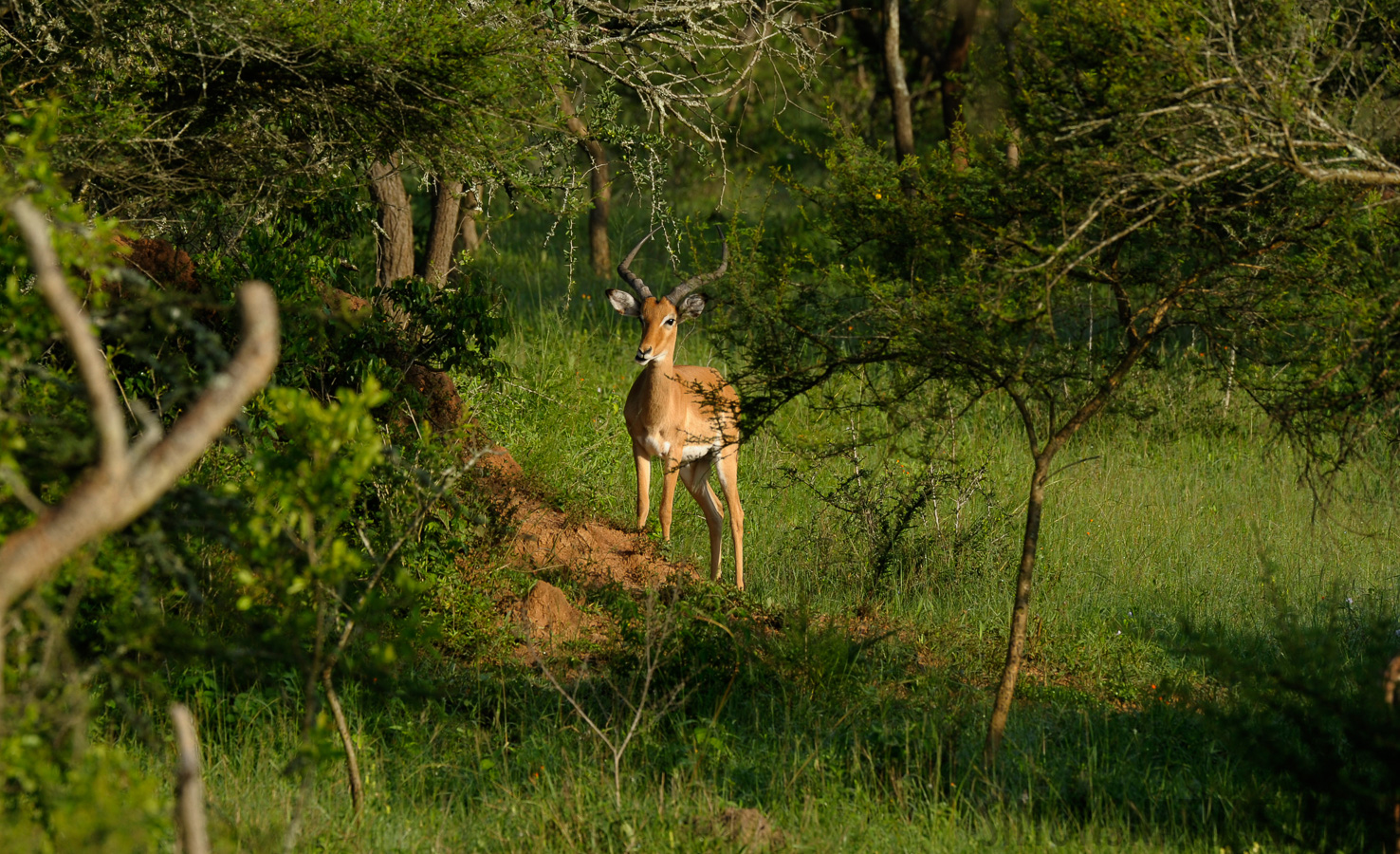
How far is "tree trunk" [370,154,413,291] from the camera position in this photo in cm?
877

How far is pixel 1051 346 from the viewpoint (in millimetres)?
5102

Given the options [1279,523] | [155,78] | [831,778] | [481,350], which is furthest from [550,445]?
[1279,523]

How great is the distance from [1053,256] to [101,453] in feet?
10.2

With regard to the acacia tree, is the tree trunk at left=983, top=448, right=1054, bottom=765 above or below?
below

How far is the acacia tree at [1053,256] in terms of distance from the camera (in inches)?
177

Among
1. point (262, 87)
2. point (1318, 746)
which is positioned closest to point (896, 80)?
point (262, 87)

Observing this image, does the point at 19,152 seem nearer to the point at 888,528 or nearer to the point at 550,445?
the point at 550,445

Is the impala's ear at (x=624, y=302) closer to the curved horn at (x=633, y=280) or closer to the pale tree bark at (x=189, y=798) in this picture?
the curved horn at (x=633, y=280)

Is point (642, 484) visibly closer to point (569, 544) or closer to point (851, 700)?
point (569, 544)

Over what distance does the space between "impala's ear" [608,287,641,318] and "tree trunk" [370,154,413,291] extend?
4.72 ft

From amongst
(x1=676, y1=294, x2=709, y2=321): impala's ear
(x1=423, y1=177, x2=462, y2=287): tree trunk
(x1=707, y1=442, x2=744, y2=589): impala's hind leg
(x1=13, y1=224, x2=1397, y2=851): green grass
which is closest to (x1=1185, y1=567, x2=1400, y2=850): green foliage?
(x1=13, y1=224, x2=1397, y2=851): green grass

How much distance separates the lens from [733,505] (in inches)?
343

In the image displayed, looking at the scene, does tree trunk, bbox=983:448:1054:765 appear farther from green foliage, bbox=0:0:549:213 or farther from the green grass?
green foliage, bbox=0:0:549:213

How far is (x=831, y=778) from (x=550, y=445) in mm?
4956
